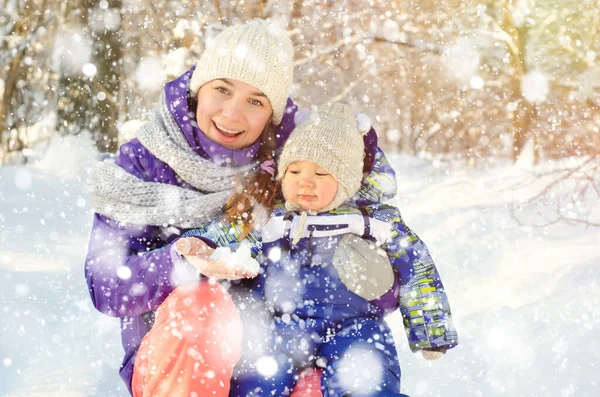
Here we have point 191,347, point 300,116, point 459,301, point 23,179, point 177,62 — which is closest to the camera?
point 191,347

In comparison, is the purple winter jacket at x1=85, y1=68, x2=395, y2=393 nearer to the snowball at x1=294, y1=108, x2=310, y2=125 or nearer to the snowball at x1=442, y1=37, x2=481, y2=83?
the snowball at x1=294, y1=108, x2=310, y2=125

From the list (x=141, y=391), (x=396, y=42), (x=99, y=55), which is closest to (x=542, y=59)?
(x=396, y=42)

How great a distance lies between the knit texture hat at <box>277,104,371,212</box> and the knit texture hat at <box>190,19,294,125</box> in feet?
0.69

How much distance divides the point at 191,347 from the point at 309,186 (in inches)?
31.3

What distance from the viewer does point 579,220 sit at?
17.7 ft

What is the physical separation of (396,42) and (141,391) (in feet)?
27.1

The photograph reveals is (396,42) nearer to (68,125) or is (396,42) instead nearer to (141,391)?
(68,125)

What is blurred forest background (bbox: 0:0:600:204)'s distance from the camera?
7281mm

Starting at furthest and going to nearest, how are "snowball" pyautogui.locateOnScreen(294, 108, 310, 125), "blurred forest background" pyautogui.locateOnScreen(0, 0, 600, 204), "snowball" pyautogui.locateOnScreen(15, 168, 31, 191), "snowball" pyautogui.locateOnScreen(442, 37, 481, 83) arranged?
"snowball" pyautogui.locateOnScreen(442, 37, 481, 83) → "blurred forest background" pyautogui.locateOnScreen(0, 0, 600, 204) → "snowball" pyautogui.locateOnScreen(15, 168, 31, 191) → "snowball" pyautogui.locateOnScreen(294, 108, 310, 125)

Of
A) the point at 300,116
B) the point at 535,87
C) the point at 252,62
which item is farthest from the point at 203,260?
the point at 535,87

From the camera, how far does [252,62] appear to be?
260 cm

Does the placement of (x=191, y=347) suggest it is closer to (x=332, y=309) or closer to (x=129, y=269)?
(x=129, y=269)

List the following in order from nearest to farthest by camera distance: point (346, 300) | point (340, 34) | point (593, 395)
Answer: point (346, 300) < point (593, 395) < point (340, 34)

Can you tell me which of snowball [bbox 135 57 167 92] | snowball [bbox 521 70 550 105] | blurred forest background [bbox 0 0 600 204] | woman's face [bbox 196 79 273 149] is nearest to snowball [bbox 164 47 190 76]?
blurred forest background [bbox 0 0 600 204]
